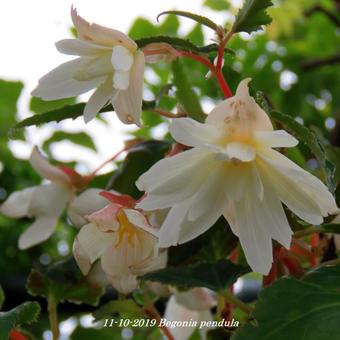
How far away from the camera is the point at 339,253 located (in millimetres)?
707

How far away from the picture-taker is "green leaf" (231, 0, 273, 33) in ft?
1.85

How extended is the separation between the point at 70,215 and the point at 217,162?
0.24 m

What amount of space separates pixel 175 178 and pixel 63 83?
136 mm

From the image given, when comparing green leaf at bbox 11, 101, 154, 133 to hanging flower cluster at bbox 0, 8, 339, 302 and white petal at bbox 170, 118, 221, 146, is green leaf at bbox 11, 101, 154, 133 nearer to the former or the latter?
hanging flower cluster at bbox 0, 8, 339, 302

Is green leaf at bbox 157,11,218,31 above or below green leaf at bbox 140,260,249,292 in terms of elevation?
above

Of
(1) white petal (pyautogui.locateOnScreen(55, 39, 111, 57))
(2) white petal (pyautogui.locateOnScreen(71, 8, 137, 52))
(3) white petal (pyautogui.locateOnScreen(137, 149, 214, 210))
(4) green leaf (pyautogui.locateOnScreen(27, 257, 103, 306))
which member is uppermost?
(2) white petal (pyautogui.locateOnScreen(71, 8, 137, 52))

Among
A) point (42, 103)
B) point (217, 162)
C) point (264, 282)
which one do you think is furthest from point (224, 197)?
point (42, 103)

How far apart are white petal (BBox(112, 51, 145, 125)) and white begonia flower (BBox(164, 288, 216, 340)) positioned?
0.29 m

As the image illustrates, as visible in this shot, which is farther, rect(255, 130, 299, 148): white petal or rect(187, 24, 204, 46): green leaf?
rect(187, 24, 204, 46): green leaf

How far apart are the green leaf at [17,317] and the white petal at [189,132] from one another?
21cm

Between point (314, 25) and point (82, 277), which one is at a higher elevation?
point (82, 277)

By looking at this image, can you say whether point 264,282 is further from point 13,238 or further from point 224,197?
point 13,238

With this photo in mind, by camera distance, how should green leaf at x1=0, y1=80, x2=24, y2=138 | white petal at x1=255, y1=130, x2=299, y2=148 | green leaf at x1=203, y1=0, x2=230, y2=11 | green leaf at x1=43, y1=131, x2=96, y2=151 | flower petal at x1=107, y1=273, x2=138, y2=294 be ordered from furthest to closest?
green leaf at x1=203, y1=0, x2=230, y2=11 < green leaf at x1=0, y1=80, x2=24, y2=138 < green leaf at x1=43, y1=131, x2=96, y2=151 < flower petal at x1=107, y1=273, x2=138, y2=294 < white petal at x1=255, y1=130, x2=299, y2=148

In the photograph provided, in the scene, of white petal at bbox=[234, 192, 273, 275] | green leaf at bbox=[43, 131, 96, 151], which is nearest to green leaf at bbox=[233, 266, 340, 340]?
white petal at bbox=[234, 192, 273, 275]
